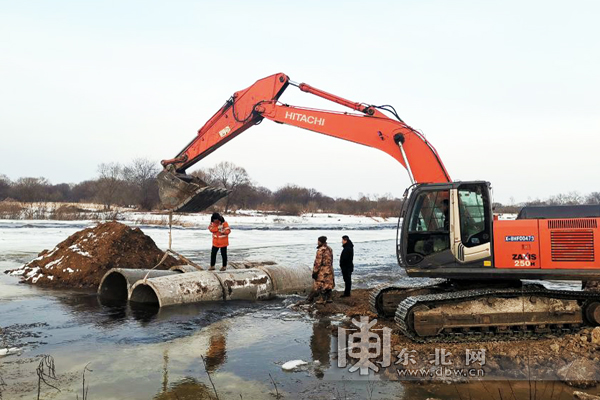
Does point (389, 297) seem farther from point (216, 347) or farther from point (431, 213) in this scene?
point (216, 347)

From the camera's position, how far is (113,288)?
11586mm

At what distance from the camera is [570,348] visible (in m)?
6.86

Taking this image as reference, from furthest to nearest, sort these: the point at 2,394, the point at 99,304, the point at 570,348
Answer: the point at 99,304
the point at 570,348
the point at 2,394

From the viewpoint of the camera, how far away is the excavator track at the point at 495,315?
7.18 meters

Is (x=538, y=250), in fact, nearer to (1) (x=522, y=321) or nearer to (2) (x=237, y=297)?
(1) (x=522, y=321)

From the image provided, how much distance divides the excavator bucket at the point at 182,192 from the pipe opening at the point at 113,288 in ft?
6.89

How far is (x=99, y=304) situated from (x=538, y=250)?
28.2 feet

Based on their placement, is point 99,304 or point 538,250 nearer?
point 538,250

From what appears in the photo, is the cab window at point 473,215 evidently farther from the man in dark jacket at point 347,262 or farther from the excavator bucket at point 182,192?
the excavator bucket at point 182,192

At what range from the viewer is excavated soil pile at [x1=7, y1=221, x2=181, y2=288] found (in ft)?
42.5

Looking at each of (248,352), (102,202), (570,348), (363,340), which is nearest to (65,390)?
(248,352)

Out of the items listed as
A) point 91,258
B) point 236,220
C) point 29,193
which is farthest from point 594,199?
point 29,193

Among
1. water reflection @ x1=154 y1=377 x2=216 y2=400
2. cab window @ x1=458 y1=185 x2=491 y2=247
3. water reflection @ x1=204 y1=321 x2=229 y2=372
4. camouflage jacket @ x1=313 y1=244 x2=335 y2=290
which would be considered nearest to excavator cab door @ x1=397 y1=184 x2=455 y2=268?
cab window @ x1=458 y1=185 x2=491 y2=247

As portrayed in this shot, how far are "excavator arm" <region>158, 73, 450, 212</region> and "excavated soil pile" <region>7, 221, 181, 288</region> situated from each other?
3.21m
